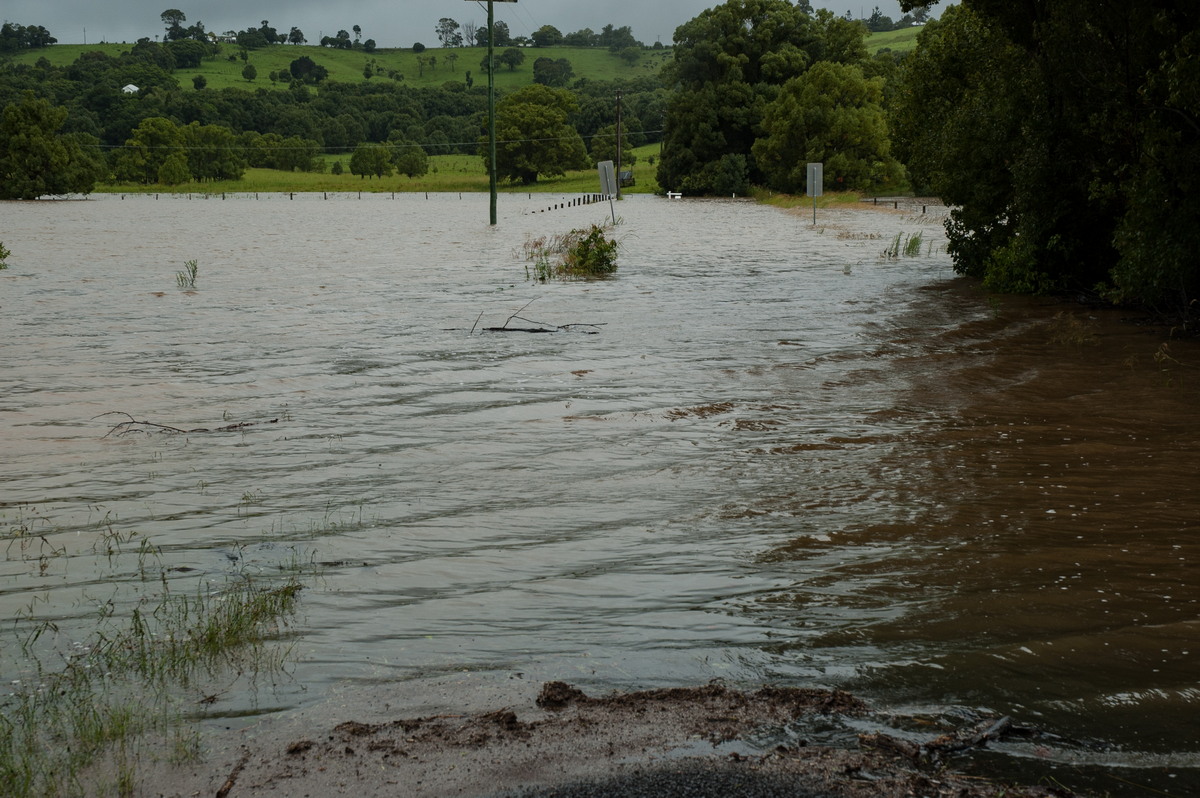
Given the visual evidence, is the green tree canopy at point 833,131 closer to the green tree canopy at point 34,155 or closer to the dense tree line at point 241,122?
the dense tree line at point 241,122

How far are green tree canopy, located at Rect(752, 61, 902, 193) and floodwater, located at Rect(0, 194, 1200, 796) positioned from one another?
70053mm

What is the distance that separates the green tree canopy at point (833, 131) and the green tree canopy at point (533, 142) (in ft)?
184

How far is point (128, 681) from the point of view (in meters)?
4.80

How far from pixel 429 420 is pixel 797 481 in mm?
4079

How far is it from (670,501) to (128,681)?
400 cm

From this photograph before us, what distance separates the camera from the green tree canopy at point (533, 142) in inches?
5536

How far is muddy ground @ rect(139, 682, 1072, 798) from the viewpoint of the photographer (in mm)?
3754

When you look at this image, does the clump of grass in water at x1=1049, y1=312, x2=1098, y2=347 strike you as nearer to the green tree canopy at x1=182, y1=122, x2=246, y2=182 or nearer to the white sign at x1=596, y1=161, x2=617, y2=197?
the white sign at x1=596, y1=161, x2=617, y2=197

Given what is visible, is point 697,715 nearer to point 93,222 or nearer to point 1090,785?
point 1090,785

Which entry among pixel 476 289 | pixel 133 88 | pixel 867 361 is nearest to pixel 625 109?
pixel 133 88

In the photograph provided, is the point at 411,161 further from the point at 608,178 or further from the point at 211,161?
the point at 608,178

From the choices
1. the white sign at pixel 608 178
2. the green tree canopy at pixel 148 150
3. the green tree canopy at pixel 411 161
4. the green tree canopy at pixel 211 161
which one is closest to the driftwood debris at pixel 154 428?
the white sign at pixel 608 178

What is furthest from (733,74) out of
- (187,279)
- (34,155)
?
(187,279)

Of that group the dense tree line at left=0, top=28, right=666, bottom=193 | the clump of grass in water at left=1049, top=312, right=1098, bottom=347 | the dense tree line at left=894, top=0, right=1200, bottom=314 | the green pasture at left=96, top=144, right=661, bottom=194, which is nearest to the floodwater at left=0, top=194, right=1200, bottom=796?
the clump of grass in water at left=1049, top=312, right=1098, bottom=347
